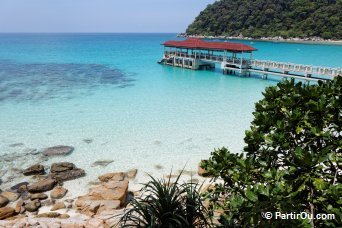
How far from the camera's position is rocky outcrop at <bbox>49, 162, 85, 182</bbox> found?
884 cm

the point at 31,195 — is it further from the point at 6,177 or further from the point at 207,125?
the point at 207,125

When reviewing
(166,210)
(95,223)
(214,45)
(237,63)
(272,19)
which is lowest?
(95,223)

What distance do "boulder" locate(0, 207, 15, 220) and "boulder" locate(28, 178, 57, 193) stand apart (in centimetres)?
102

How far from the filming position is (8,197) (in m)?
7.78

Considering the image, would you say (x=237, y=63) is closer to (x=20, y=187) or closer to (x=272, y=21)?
(x=20, y=187)

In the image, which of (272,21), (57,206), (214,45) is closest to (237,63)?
(214,45)

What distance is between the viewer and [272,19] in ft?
279

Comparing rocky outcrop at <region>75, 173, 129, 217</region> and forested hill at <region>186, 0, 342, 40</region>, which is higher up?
forested hill at <region>186, 0, 342, 40</region>

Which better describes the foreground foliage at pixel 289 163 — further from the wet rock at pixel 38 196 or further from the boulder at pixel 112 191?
the wet rock at pixel 38 196

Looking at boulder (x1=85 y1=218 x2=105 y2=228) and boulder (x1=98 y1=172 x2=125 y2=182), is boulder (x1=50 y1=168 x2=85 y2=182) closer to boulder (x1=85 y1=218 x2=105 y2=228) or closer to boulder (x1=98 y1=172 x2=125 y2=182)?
boulder (x1=98 y1=172 x2=125 y2=182)

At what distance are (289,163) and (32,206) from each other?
260 inches

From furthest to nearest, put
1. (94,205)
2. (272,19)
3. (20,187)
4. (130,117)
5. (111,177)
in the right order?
(272,19), (130,117), (111,177), (20,187), (94,205)

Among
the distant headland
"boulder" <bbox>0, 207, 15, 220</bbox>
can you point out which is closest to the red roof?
"boulder" <bbox>0, 207, 15, 220</bbox>

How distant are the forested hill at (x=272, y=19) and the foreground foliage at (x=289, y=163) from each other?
76.1 m
